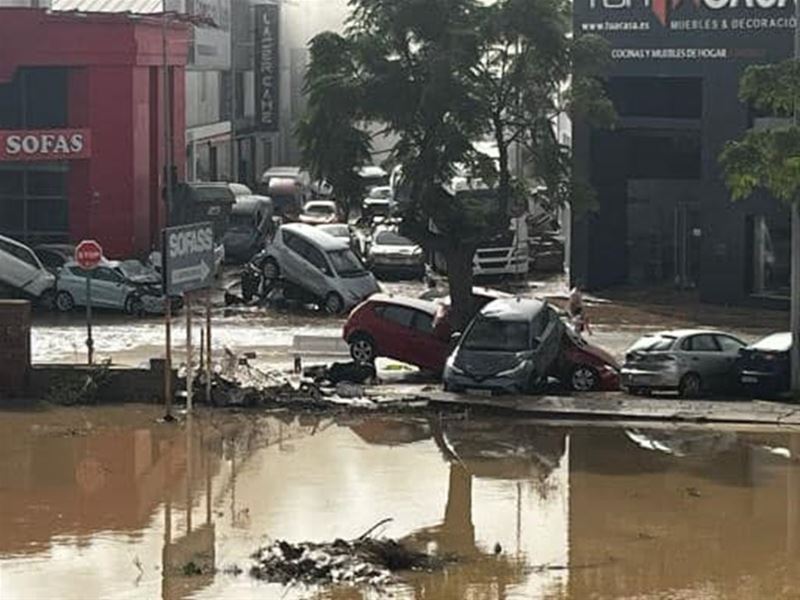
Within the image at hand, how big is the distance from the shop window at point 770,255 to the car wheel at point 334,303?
9.65m

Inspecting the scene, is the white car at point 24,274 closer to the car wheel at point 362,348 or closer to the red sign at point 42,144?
the red sign at point 42,144

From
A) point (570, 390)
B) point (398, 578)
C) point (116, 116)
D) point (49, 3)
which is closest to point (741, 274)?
point (570, 390)

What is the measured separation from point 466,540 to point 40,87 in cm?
3062

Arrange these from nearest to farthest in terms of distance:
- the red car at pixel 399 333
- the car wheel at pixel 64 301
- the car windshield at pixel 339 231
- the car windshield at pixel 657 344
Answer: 1. the car windshield at pixel 657 344
2. the red car at pixel 399 333
3. the car wheel at pixel 64 301
4. the car windshield at pixel 339 231

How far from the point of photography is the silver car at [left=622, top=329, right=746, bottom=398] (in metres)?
32.8

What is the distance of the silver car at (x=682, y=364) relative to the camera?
32.8m

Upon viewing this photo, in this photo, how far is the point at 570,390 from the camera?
3366cm

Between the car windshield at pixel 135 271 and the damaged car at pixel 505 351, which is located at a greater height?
the car windshield at pixel 135 271

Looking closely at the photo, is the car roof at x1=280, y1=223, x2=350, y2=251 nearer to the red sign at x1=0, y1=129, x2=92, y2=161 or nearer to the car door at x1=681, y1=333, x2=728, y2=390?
the red sign at x1=0, y1=129, x2=92, y2=161

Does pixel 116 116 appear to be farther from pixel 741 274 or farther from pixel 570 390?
pixel 570 390

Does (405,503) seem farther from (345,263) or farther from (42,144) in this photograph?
(42,144)

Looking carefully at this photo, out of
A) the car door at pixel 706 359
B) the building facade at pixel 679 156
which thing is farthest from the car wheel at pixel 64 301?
the car door at pixel 706 359

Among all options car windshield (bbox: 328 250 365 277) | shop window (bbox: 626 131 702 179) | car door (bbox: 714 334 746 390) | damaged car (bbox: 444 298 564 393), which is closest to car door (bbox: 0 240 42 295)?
car windshield (bbox: 328 250 365 277)

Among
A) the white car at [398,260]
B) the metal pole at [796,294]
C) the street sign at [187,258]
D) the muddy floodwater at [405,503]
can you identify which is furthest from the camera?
the white car at [398,260]
